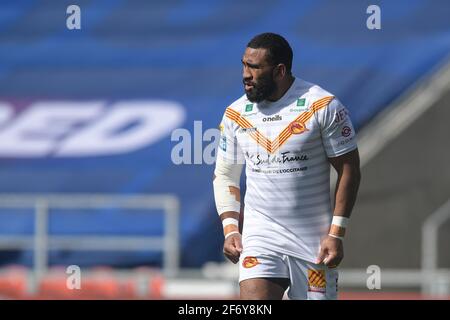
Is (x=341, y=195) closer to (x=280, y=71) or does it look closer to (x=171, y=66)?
(x=280, y=71)

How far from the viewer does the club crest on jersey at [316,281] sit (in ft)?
20.9

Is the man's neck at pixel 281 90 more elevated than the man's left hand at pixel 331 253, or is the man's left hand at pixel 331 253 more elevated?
the man's neck at pixel 281 90

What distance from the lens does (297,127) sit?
6340 millimetres

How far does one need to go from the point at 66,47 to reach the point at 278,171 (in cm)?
1038

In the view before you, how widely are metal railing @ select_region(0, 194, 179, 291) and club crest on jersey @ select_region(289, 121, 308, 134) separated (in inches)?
322

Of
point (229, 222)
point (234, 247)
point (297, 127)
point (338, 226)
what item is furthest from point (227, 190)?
point (338, 226)

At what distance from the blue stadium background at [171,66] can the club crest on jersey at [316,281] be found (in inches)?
344

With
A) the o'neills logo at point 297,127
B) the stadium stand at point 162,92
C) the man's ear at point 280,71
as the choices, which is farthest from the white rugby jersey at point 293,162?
the stadium stand at point 162,92

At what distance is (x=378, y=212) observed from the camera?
1458 cm

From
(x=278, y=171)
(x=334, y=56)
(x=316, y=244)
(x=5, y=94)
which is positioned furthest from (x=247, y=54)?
(x=5, y=94)

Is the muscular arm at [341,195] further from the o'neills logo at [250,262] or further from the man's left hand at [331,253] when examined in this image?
the o'neills logo at [250,262]

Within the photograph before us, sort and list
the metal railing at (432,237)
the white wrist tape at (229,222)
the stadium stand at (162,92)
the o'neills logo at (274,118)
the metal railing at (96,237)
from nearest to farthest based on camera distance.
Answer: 1. the o'neills logo at (274,118)
2. the white wrist tape at (229,222)
3. the metal railing at (432,237)
4. the metal railing at (96,237)
5. the stadium stand at (162,92)
